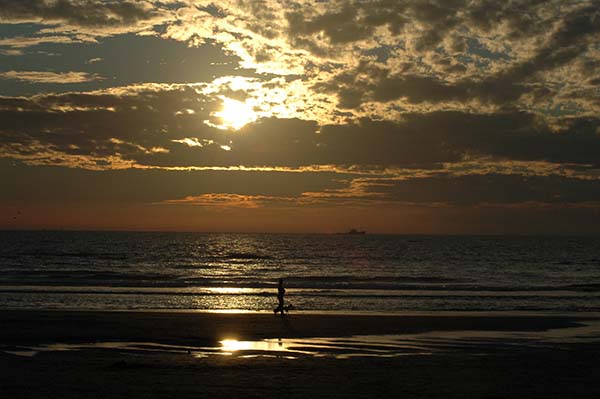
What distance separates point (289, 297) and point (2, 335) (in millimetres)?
22313

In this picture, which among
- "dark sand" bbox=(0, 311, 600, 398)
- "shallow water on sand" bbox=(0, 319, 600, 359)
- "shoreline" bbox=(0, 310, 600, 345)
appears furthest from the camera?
"shoreline" bbox=(0, 310, 600, 345)

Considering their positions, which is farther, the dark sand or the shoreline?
the shoreline

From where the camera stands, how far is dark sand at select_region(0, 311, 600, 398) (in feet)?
53.4

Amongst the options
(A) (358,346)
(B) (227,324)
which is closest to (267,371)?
(A) (358,346)

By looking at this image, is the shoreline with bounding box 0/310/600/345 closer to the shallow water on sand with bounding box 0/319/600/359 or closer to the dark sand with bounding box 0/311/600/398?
the dark sand with bounding box 0/311/600/398

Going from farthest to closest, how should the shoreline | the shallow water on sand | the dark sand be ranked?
1. the shoreline
2. the shallow water on sand
3. the dark sand

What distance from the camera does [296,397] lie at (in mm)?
15680

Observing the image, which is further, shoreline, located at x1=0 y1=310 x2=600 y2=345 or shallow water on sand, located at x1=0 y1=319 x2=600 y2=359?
shoreline, located at x1=0 y1=310 x2=600 y2=345

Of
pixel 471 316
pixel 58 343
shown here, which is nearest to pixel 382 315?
pixel 471 316

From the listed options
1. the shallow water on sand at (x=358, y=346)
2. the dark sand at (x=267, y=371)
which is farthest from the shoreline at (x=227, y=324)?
the shallow water on sand at (x=358, y=346)

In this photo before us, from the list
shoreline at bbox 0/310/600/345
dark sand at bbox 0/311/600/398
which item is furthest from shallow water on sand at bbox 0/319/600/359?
shoreline at bbox 0/310/600/345

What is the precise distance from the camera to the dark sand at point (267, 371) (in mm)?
16266

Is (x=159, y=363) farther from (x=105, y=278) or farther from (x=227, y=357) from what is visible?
(x=105, y=278)

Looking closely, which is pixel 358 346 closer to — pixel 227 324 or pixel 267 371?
pixel 267 371
